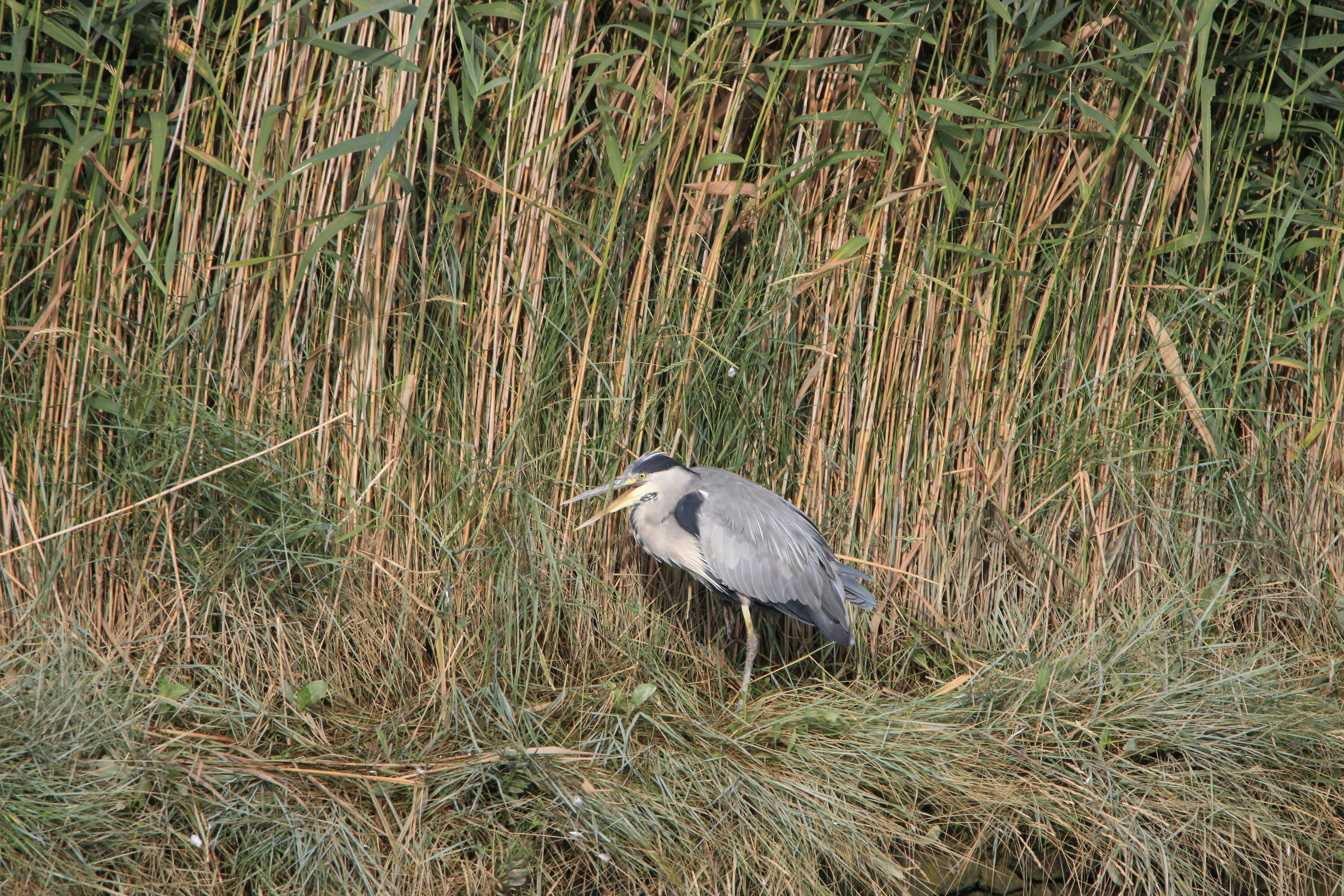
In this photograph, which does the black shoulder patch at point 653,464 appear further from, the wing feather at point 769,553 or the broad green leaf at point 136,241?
the broad green leaf at point 136,241

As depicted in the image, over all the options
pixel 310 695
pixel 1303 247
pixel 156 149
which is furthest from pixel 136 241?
pixel 1303 247

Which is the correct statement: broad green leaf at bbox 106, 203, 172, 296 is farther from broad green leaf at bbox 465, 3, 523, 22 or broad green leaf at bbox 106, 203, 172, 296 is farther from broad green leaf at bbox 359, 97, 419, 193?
broad green leaf at bbox 465, 3, 523, 22

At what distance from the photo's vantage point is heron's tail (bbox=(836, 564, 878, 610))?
9.16 ft

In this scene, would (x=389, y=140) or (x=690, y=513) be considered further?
(x=690, y=513)

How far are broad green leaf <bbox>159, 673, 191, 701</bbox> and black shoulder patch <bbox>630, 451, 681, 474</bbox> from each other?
1.11 m

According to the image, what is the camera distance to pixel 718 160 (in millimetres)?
2691

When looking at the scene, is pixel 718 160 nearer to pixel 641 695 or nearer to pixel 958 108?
pixel 958 108

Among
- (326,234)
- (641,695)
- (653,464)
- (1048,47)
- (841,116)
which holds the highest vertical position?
(1048,47)

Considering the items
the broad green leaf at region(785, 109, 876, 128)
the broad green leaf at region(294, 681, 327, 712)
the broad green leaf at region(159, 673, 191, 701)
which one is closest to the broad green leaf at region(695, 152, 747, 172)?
the broad green leaf at region(785, 109, 876, 128)

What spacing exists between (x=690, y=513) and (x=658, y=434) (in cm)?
35

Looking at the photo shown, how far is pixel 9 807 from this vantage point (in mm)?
2090

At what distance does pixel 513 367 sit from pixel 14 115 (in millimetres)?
1231

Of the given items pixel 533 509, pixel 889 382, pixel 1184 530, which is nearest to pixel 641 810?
pixel 533 509

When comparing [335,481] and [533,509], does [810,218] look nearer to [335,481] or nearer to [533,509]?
[533,509]
